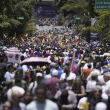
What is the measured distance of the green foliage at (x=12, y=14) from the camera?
82.5 ft

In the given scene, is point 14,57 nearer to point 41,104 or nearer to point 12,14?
point 41,104

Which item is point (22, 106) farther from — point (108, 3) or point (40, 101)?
point (108, 3)

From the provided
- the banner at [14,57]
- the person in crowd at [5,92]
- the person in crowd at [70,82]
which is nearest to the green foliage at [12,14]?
the banner at [14,57]

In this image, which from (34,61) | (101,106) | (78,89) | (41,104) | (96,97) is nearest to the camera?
(41,104)

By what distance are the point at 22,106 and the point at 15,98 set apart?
0.68ft

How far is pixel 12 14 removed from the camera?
35031 mm

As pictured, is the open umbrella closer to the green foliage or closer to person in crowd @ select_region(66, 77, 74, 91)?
person in crowd @ select_region(66, 77, 74, 91)

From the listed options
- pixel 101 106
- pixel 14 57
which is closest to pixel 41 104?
pixel 101 106

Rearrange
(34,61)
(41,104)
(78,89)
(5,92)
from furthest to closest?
(34,61) → (78,89) → (5,92) → (41,104)

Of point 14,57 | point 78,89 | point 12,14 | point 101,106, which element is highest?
point 12,14

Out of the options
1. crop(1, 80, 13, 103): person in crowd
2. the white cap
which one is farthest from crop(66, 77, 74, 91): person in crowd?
the white cap

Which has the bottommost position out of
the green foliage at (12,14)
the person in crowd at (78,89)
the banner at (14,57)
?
the person in crowd at (78,89)

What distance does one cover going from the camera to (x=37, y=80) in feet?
19.8

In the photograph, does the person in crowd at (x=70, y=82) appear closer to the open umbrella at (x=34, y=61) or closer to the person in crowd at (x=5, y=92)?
the person in crowd at (x=5, y=92)
